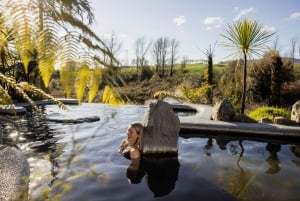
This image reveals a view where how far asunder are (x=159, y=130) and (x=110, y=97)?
18.8ft

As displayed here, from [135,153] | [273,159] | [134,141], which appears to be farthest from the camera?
[273,159]

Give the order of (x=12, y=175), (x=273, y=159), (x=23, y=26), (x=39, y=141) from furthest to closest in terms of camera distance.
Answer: (x=39, y=141), (x=273, y=159), (x=12, y=175), (x=23, y=26)

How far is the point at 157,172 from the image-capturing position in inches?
233

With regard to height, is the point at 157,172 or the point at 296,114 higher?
the point at 296,114

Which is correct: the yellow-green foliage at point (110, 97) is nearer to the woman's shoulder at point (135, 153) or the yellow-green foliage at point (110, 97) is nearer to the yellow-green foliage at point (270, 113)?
the woman's shoulder at point (135, 153)

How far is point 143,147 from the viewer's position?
6652mm

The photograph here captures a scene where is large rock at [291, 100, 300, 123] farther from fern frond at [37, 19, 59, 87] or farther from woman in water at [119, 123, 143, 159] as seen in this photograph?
fern frond at [37, 19, 59, 87]

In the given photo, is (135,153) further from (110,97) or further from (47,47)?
(47,47)

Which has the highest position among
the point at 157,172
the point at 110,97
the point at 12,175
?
the point at 110,97

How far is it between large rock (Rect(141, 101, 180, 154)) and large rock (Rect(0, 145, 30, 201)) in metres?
2.75

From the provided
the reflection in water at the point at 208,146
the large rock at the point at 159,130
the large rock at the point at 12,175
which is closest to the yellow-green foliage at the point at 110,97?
the large rock at the point at 12,175

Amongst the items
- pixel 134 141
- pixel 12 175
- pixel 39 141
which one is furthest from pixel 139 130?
pixel 39 141

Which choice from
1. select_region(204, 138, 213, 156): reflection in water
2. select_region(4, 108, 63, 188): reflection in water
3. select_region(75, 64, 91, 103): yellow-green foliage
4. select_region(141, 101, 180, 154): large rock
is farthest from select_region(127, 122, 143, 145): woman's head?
select_region(75, 64, 91, 103): yellow-green foliage

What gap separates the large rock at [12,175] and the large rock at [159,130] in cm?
275
